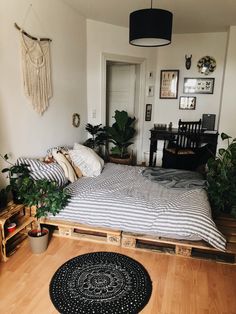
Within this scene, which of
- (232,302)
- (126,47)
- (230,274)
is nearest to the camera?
(232,302)

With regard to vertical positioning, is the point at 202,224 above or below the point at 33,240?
above

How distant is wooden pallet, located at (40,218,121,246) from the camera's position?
95.7 inches

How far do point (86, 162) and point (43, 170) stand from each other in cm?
68

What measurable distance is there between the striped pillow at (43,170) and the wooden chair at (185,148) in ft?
7.00

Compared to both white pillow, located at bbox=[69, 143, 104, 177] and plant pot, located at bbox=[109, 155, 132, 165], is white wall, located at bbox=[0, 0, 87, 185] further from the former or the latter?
plant pot, located at bbox=[109, 155, 132, 165]

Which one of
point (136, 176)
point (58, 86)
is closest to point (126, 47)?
point (58, 86)

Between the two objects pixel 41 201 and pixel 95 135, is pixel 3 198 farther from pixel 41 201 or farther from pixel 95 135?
pixel 95 135

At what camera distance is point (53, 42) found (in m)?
3.21

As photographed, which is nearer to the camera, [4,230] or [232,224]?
[4,230]

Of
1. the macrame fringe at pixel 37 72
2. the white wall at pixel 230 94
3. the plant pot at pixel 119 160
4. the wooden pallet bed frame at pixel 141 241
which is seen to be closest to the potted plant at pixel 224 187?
the wooden pallet bed frame at pixel 141 241

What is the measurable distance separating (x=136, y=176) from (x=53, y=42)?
78.4 inches

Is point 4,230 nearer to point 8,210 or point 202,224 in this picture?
point 8,210

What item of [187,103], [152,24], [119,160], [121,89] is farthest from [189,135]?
[152,24]

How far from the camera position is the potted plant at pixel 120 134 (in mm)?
4285
